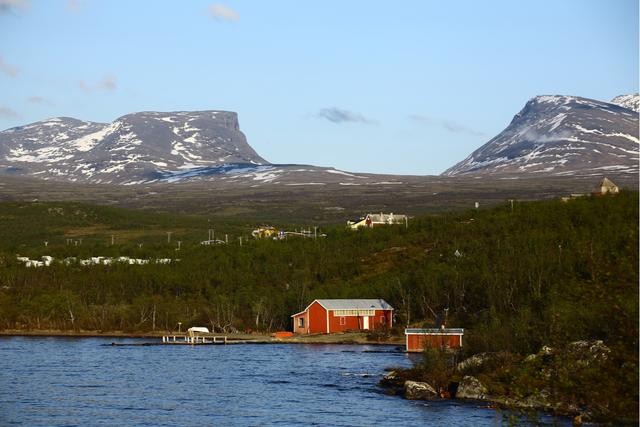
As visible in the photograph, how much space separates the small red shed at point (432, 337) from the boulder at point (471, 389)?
1184 centimetres

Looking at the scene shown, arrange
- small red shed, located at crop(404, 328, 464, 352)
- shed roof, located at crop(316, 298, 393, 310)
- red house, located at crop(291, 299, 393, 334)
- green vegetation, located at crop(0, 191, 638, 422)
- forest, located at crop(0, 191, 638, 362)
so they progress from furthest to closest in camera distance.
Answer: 1. shed roof, located at crop(316, 298, 393, 310)
2. red house, located at crop(291, 299, 393, 334)
3. forest, located at crop(0, 191, 638, 362)
4. green vegetation, located at crop(0, 191, 638, 422)
5. small red shed, located at crop(404, 328, 464, 352)

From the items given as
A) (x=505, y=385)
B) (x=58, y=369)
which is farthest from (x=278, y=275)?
(x=505, y=385)

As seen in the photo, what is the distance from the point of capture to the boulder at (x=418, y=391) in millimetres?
57125

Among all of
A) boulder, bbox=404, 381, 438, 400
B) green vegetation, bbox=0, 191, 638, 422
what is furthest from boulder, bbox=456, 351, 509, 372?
green vegetation, bbox=0, 191, 638, 422

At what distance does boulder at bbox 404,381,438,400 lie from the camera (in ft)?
187

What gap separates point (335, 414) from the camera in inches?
2042

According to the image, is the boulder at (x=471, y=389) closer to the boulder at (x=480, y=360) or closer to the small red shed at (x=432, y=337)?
the boulder at (x=480, y=360)

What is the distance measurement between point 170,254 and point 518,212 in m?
46.9

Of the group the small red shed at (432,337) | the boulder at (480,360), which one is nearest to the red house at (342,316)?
the small red shed at (432,337)

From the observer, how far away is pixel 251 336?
107 m

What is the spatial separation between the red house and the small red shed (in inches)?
859

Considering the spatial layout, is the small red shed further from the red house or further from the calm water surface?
the red house

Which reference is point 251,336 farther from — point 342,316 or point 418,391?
point 418,391

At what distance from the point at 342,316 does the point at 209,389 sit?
1823 inches
